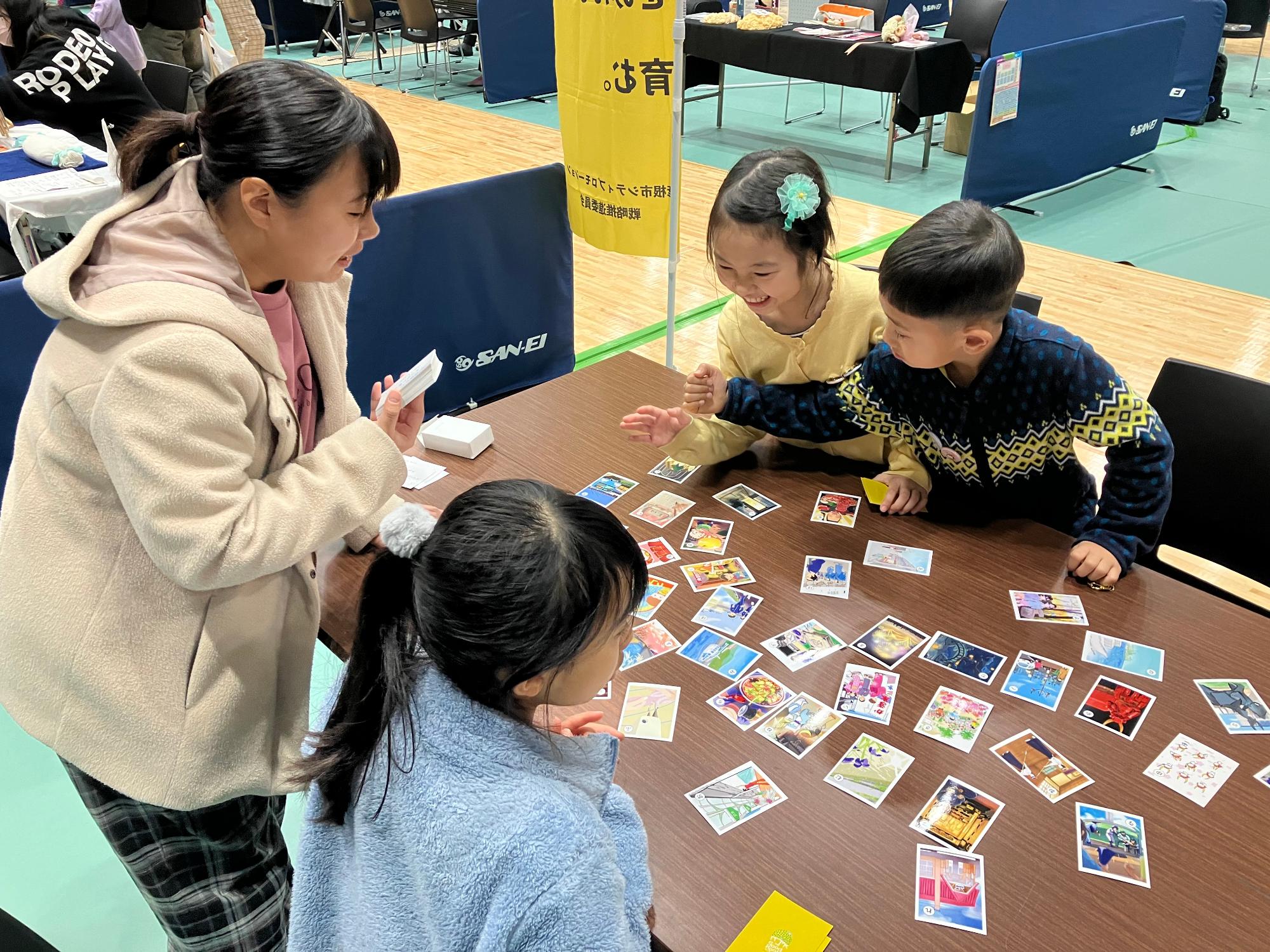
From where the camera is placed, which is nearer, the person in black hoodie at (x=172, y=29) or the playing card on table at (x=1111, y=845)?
the playing card on table at (x=1111, y=845)

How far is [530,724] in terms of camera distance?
954mm

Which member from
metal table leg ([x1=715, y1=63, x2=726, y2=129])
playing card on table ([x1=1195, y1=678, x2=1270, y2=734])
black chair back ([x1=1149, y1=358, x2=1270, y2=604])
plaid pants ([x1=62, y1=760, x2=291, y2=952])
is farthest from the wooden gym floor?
plaid pants ([x1=62, y1=760, x2=291, y2=952])

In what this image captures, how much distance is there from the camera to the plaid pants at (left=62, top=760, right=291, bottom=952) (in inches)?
47.3

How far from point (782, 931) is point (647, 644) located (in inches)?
19.3

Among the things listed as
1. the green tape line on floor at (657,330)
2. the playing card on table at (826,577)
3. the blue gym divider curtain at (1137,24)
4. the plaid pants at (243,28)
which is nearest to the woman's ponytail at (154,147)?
the playing card on table at (826,577)

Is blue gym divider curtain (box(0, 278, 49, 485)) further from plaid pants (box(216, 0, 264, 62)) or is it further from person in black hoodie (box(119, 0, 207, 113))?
plaid pants (box(216, 0, 264, 62))

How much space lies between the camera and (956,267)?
142 cm

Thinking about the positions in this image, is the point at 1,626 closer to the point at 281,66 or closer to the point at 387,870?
the point at 387,870

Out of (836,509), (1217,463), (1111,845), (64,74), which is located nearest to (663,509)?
(836,509)

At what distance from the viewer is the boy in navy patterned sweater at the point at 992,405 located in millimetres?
1447

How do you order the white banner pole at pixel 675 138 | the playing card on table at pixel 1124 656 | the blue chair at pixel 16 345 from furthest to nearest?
the white banner pole at pixel 675 138 → the blue chair at pixel 16 345 → the playing card on table at pixel 1124 656

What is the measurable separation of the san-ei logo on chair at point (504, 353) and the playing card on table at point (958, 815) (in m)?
2.20

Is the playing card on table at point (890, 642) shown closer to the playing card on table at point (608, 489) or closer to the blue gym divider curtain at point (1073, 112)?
the playing card on table at point (608, 489)

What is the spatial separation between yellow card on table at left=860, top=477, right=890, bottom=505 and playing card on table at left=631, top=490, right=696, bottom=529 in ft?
1.08
